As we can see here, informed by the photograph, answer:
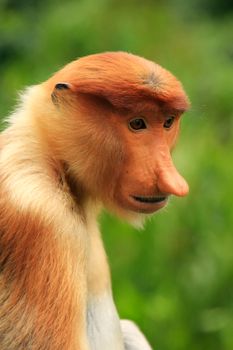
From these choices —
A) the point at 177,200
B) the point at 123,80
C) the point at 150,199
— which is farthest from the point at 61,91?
the point at 177,200

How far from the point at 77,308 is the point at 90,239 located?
1.25ft

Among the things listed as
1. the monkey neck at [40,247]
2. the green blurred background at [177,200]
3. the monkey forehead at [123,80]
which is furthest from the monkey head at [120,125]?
the green blurred background at [177,200]

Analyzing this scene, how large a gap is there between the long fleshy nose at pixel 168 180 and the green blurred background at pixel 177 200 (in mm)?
715

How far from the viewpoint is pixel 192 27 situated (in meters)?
14.1

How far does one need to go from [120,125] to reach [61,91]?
25cm

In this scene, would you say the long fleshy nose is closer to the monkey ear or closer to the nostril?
the nostril

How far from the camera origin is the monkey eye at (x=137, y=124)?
12.5 ft

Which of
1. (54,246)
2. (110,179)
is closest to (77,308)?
(54,246)

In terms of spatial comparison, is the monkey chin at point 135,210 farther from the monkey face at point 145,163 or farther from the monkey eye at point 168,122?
the monkey eye at point 168,122

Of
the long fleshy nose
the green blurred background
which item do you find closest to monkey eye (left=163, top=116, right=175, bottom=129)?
the long fleshy nose

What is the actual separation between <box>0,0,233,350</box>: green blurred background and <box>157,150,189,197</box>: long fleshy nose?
715 mm

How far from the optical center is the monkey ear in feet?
12.4

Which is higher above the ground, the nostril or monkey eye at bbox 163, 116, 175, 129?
monkey eye at bbox 163, 116, 175, 129

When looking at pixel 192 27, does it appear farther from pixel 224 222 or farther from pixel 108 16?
pixel 224 222
